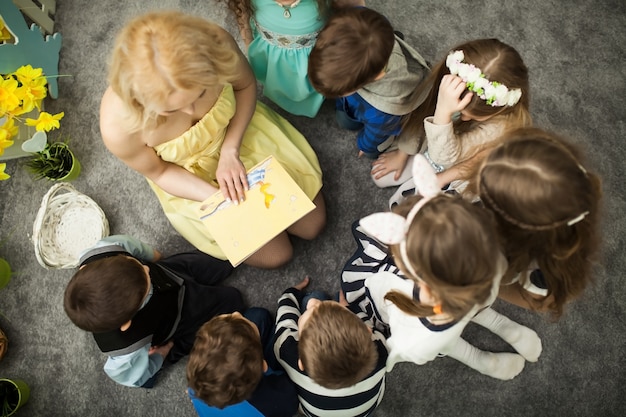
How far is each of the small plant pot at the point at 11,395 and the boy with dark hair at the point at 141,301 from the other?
315mm

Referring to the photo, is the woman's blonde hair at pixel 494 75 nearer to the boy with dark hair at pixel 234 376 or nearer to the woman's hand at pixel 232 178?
the woman's hand at pixel 232 178

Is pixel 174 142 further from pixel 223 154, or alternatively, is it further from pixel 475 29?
pixel 475 29

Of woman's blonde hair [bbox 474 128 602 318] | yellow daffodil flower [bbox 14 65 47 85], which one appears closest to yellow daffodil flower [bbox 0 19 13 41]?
yellow daffodil flower [bbox 14 65 47 85]

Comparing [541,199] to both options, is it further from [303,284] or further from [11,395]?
[11,395]

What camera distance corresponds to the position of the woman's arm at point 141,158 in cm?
102

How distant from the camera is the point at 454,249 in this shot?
2.33 ft

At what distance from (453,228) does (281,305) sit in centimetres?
74

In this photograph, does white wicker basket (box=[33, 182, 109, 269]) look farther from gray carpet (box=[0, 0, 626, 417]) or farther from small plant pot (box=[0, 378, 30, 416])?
small plant pot (box=[0, 378, 30, 416])

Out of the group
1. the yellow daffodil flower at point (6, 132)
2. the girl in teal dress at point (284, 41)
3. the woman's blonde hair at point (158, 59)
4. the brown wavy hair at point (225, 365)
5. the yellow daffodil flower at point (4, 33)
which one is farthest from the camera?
the yellow daffodil flower at point (4, 33)

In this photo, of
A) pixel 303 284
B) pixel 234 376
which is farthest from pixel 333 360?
pixel 303 284

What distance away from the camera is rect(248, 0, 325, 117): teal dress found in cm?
111

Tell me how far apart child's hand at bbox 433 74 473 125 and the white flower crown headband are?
1 cm

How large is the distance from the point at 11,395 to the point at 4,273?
1.23 ft

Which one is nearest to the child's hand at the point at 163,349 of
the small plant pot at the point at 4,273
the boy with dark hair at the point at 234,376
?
the boy with dark hair at the point at 234,376
